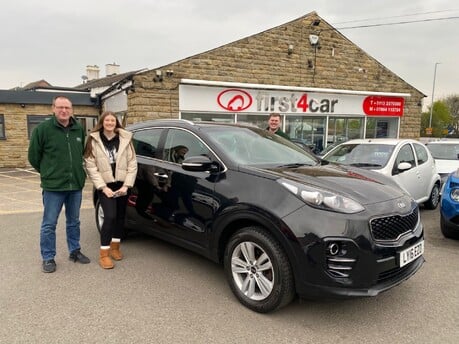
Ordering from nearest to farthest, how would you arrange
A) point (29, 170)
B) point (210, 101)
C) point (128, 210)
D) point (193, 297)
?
point (193, 297)
point (128, 210)
point (210, 101)
point (29, 170)

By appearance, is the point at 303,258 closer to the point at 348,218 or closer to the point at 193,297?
the point at 348,218

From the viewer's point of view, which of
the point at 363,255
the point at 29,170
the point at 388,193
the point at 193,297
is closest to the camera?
the point at 363,255

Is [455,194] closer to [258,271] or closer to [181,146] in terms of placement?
[258,271]

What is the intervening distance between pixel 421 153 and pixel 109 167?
230 inches

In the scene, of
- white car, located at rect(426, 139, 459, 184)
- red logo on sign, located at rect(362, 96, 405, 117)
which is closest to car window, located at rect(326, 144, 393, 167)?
white car, located at rect(426, 139, 459, 184)

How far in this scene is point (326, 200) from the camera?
2.88 m

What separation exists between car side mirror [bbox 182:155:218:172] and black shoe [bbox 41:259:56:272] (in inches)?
76.7

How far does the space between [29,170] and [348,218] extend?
14.1 m

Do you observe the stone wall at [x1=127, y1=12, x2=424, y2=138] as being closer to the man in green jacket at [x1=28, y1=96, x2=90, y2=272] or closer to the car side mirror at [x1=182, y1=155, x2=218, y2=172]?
the man in green jacket at [x1=28, y1=96, x2=90, y2=272]

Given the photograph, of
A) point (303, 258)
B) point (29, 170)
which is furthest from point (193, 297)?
point (29, 170)

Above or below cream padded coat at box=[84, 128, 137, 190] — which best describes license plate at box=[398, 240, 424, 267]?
below

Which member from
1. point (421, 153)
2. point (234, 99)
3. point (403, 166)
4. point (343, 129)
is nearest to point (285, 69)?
point (234, 99)

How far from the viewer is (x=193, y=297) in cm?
345

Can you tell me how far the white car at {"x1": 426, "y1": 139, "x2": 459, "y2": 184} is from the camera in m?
8.62
